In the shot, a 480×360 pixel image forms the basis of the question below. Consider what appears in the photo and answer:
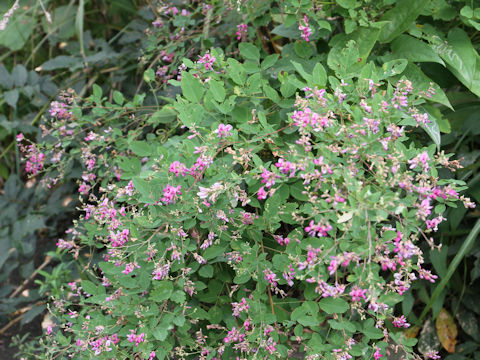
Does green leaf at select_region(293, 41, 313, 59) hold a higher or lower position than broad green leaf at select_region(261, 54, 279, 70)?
lower

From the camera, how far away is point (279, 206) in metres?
1.12

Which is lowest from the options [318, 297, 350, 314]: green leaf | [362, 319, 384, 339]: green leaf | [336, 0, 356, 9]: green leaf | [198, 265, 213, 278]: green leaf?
[362, 319, 384, 339]: green leaf

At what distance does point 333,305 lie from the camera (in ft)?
3.62

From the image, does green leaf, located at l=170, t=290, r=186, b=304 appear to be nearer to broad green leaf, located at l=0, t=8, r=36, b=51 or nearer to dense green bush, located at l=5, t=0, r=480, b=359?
dense green bush, located at l=5, t=0, r=480, b=359

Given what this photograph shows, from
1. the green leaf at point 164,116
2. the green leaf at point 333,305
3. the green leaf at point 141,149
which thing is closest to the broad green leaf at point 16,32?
the green leaf at point 164,116

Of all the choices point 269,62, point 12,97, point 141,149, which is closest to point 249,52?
point 269,62

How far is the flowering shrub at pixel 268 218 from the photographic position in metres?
0.97

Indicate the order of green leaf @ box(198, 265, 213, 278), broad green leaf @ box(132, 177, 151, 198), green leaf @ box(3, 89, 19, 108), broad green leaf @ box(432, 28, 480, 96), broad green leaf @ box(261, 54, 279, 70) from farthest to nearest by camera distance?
1. green leaf @ box(3, 89, 19, 108)
2. broad green leaf @ box(432, 28, 480, 96)
3. broad green leaf @ box(261, 54, 279, 70)
4. green leaf @ box(198, 265, 213, 278)
5. broad green leaf @ box(132, 177, 151, 198)

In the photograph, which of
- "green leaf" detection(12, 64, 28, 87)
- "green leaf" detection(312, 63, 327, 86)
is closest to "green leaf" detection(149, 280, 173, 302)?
"green leaf" detection(312, 63, 327, 86)

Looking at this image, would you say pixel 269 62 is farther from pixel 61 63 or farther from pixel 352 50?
pixel 61 63

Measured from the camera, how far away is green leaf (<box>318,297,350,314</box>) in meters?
1.09

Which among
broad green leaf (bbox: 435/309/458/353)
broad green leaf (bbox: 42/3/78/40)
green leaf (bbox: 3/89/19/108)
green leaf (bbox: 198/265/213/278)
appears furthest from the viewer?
broad green leaf (bbox: 42/3/78/40)

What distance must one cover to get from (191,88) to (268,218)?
0.36m

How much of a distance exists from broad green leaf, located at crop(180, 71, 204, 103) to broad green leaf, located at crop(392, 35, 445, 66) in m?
0.60
